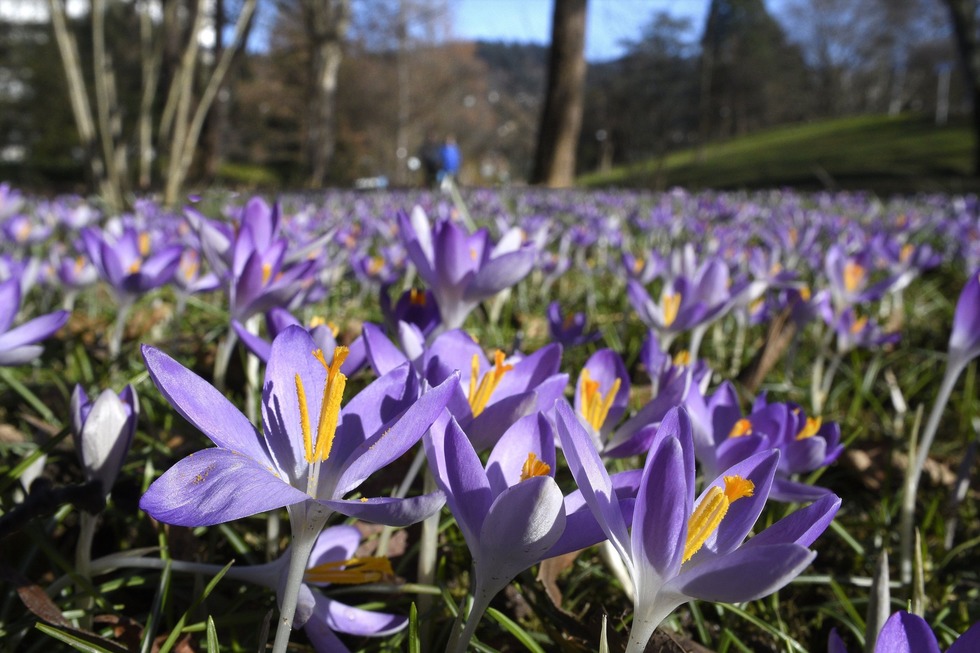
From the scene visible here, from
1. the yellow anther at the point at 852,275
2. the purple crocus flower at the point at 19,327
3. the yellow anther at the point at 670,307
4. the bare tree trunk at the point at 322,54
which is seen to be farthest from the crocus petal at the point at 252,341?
the bare tree trunk at the point at 322,54

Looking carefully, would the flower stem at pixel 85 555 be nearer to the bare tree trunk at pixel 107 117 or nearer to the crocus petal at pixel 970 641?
the crocus petal at pixel 970 641

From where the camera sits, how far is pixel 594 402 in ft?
2.60

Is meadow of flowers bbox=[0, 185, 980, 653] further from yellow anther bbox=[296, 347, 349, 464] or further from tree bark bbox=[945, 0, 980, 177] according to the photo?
tree bark bbox=[945, 0, 980, 177]

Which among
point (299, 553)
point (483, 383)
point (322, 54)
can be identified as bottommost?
point (299, 553)

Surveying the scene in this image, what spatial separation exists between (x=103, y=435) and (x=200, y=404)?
8.9 inches

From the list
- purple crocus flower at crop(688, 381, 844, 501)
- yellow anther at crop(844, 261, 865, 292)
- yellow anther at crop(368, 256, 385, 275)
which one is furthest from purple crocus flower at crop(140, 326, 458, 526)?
yellow anther at crop(844, 261, 865, 292)

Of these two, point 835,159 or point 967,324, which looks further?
point 835,159

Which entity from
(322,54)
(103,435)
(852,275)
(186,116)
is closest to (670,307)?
(852,275)

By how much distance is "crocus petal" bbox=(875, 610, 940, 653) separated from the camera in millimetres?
499

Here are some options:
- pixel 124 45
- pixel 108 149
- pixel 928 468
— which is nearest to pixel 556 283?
pixel 928 468

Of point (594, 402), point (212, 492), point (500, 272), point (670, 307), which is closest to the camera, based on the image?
point (212, 492)

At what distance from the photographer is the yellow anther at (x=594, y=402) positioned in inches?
31.2

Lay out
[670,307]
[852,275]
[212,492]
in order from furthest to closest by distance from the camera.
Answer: [852,275] < [670,307] < [212,492]

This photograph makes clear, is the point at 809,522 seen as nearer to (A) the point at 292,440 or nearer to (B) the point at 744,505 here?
(B) the point at 744,505
